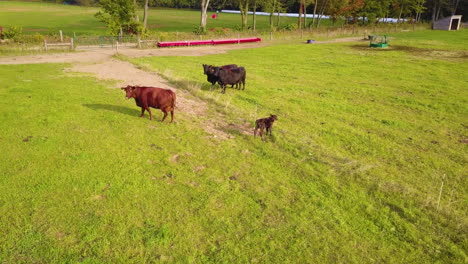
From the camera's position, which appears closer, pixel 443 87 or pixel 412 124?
pixel 412 124

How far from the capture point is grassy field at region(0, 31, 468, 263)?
5.91m

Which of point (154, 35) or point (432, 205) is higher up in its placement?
point (154, 35)

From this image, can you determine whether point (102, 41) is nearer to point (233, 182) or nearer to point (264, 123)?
point (264, 123)

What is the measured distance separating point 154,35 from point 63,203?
40.0 meters

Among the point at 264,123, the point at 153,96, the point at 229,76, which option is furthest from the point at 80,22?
the point at 264,123

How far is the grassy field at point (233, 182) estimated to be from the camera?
5.91 meters

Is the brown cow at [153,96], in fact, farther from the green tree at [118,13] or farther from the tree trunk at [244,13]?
the tree trunk at [244,13]

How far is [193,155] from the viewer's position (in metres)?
9.59

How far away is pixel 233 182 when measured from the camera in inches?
320

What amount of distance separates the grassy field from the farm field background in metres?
0.04

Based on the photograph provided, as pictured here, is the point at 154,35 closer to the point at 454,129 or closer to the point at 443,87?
the point at 443,87

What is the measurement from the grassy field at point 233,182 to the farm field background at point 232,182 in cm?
4

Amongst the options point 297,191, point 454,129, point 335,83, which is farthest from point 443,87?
point 297,191

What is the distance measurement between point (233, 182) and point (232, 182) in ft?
0.09
